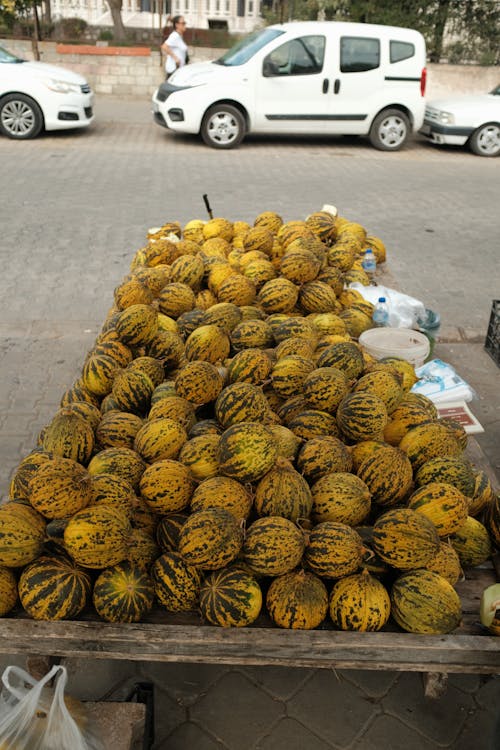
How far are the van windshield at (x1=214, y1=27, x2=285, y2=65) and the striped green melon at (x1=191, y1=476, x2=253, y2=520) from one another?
481 inches

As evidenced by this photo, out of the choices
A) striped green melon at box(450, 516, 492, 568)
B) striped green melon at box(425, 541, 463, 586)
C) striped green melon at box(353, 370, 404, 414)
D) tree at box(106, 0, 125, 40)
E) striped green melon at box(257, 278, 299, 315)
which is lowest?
striped green melon at box(450, 516, 492, 568)

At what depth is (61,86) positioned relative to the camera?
41.1 feet

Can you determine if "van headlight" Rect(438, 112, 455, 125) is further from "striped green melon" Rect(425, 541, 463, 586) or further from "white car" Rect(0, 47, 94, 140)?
"striped green melon" Rect(425, 541, 463, 586)

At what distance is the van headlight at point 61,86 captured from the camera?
1233 centimetres

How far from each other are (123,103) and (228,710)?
18.5 m

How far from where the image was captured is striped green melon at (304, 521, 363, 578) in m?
2.08

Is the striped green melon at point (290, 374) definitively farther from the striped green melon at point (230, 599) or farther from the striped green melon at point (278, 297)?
the striped green melon at point (230, 599)

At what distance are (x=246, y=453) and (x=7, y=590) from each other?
0.90 m

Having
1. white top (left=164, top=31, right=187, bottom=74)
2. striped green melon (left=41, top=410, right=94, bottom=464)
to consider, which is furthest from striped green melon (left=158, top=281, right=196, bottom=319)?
white top (left=164, top=31, right=187, bottom=74)

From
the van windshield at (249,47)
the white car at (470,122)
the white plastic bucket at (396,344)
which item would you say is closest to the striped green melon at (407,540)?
the white plastic bucket at (396,344)

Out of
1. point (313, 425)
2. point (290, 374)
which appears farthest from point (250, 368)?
point (313, 425)

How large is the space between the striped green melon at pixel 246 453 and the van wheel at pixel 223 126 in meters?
11.9

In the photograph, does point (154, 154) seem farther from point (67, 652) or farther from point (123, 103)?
point (67, 652)

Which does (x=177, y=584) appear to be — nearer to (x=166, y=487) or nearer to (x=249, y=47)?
(x=166, y=487)
